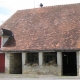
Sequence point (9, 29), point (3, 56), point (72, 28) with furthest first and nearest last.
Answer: point (9, 29) < point (3, 56) < point (72, 28)

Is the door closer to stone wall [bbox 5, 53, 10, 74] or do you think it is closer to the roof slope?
stone wall [bbox 5, 53, 10, 74]

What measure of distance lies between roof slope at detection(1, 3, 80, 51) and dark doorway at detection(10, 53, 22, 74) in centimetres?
136

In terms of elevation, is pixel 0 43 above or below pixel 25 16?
below

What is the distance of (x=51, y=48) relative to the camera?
24703 millimetres

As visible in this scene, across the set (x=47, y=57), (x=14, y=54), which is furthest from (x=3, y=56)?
(x=47, y=57)

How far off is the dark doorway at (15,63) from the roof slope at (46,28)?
4.46ft

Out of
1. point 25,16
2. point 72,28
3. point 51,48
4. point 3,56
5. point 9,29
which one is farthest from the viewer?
point 25,16

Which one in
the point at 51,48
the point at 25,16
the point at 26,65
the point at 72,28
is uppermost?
the point at 25,16

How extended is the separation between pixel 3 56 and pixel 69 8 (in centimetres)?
970

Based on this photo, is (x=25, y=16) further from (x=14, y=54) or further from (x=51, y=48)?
(x=51, y=48)

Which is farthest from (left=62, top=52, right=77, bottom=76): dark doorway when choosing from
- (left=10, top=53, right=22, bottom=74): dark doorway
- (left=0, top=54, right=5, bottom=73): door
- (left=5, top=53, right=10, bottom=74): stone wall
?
(left=0, top=54, right=5, bottom=73): door

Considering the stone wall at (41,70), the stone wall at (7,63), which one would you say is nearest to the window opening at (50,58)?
the stone wall at (41,70)

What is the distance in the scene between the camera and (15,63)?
2805cm

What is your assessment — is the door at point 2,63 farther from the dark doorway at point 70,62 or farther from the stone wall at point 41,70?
the dark doorway at point 70,62
